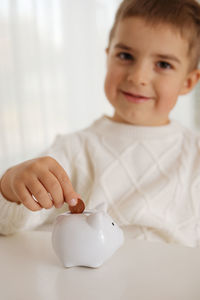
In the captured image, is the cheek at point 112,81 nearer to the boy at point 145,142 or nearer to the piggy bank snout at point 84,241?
the boy at point 145,142

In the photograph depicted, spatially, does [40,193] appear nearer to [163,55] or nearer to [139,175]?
[139,175]

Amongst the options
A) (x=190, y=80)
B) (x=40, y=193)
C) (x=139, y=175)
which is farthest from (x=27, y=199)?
(x=190, y=80)

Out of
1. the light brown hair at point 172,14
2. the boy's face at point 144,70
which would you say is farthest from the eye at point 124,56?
the light brown hair at point 172,14

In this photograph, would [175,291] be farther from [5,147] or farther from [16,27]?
[16,27]

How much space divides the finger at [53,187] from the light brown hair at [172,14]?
0.57 m

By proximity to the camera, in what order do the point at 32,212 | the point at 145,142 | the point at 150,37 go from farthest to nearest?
the point at 145,142, the point at 150,37, the point at 32,212

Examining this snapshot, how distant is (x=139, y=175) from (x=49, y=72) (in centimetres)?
163

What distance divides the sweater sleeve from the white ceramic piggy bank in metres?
0.22

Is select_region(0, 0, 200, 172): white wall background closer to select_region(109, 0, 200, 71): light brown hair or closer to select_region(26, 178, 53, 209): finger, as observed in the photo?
select_region(109, 0, 200, 71): light brown hair

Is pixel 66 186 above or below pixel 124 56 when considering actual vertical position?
below

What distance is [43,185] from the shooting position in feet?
2.23

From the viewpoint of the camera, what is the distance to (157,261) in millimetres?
623

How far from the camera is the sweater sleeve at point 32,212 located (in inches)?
31.2

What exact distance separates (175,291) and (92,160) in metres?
0.60
